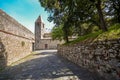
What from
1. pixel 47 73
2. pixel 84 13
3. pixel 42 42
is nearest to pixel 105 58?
pixel 47 73

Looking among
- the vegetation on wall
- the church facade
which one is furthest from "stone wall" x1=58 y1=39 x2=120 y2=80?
the church facade

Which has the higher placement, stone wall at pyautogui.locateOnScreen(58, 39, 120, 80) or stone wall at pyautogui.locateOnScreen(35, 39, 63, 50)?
stone wall at pyautogui.locateOnScreen(35, 39, 63, 50)

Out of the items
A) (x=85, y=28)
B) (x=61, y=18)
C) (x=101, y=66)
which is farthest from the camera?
(x=85, y=28)

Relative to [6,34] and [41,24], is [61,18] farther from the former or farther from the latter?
[41,24]

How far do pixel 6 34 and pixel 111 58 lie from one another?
8.11 m

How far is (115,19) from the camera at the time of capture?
12.4 m

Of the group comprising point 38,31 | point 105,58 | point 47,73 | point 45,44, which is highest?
point 38,31

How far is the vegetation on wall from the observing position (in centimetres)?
878

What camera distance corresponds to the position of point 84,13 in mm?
12492

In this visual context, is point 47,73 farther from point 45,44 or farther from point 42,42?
point 42,42

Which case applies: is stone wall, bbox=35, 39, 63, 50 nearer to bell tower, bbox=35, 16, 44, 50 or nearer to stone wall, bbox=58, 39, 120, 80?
bell tower, bbox=35, 16, 44, 50

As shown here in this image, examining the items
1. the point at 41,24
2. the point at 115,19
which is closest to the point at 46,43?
the point at 41,24

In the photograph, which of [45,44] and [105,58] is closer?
[105,58]

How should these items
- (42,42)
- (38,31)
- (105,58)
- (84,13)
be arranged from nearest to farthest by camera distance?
(105,58)
(84,13)
(42,42)
(38,31)
